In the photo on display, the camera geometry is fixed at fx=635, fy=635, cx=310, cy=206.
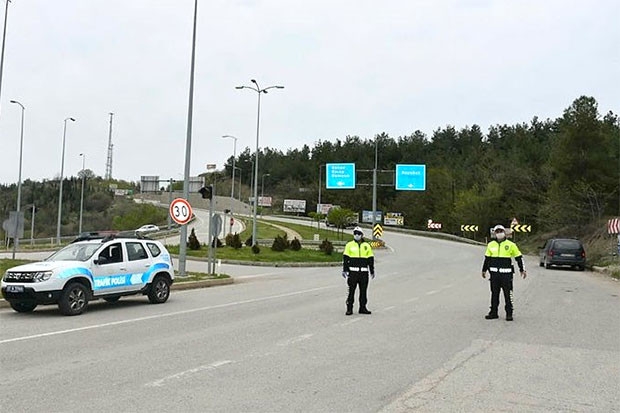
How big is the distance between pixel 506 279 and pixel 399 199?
107 metres

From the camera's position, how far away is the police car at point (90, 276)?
42.1ft

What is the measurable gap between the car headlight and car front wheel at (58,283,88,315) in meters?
0.45

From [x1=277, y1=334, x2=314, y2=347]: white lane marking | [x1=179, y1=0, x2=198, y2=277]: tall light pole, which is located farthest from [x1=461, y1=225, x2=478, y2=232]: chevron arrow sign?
[x1=277, y1=334, x2=314, y2=347]: white lane marking

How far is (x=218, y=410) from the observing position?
5961 millimetres

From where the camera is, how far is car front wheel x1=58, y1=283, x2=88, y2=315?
1298 cm

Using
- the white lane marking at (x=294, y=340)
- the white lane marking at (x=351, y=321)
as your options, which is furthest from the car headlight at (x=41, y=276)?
the white lane marking at (x=351, y=321)

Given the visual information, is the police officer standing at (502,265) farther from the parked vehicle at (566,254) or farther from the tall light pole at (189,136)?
the parked vehicle at (566,254)

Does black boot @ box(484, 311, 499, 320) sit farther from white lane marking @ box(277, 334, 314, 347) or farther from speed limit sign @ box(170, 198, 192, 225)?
speed limit sign @ box(170, 198, 192, 225)

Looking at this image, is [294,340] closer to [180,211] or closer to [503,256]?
[503,256]

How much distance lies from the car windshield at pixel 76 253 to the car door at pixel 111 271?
21 cm

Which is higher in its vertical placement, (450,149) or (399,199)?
(450,149)

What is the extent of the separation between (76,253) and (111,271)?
2.82 feet

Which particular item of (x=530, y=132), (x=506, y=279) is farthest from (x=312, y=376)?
(x=530, y=132)

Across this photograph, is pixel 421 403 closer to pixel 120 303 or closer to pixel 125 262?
pixel 125 262
